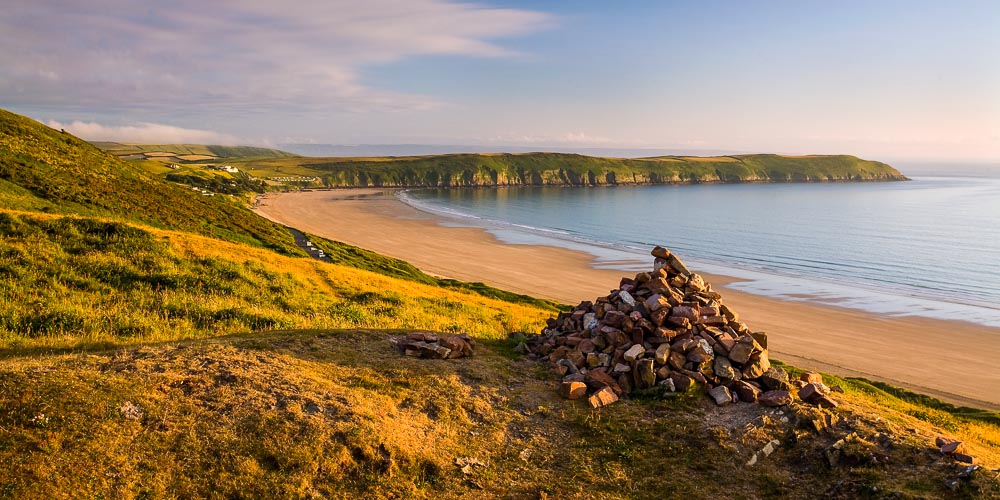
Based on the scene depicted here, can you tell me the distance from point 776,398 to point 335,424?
10.3 meters

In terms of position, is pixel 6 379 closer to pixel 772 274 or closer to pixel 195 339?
pixel 195 339

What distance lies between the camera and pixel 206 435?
10.9 meters

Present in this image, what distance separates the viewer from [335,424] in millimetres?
11922

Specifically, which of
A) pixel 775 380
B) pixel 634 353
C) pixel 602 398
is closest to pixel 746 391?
pixel 775 380

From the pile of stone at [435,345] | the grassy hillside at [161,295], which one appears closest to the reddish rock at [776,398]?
the pile of stone at [435,345]

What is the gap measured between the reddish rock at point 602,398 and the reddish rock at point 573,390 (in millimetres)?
132

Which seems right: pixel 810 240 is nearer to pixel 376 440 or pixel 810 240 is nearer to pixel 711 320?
pixel 711 320

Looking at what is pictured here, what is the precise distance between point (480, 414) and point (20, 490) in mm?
8606

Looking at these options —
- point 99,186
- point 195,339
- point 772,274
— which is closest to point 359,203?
point 99,186

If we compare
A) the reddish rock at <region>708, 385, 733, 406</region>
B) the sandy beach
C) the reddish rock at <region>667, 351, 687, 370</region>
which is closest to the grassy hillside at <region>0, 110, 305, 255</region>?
the sandy beach

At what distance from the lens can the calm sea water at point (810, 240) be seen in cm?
6025

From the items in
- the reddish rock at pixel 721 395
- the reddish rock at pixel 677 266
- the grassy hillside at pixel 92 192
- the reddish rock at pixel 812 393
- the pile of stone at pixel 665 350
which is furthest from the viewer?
the grassy hillside at pixel 92 192

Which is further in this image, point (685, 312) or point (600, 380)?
point (685, 312)

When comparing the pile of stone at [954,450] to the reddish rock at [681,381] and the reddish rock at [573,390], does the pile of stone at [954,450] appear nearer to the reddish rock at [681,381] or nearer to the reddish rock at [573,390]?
the reddish rock at [681,381]
